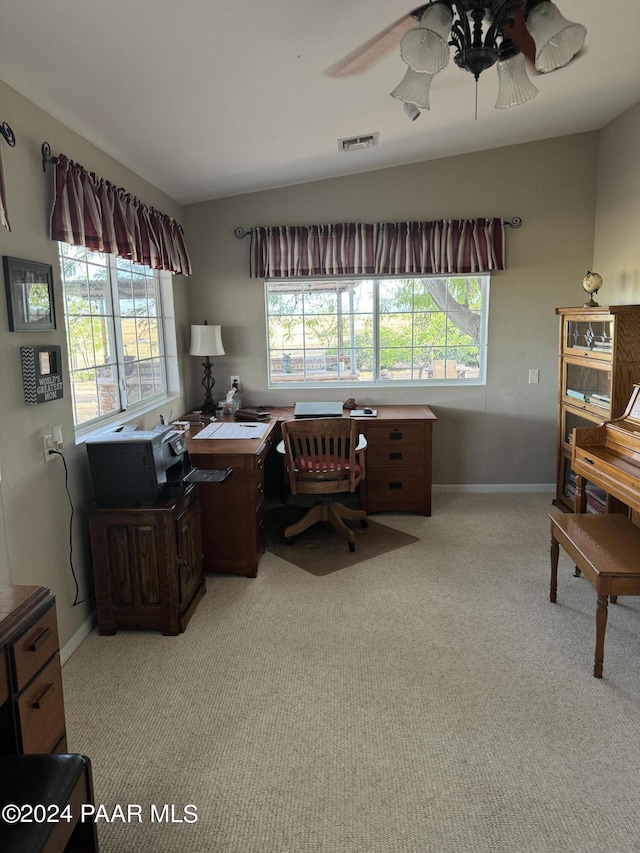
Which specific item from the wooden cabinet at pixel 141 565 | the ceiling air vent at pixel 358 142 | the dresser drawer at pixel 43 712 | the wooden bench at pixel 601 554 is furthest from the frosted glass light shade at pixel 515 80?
the dresser drawer at pixel 43 712

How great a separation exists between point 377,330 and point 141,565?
2870 millimetres

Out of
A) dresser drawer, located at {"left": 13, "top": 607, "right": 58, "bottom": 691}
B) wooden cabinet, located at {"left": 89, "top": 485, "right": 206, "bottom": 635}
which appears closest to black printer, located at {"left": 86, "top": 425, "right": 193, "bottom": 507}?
wooden cabinet, located at {"left": 89, "top": 485, "right": 206, "bottom": 635}

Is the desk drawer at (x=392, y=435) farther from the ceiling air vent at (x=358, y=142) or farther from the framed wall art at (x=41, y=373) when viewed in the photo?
the framed wall art at (x=41, y=373)

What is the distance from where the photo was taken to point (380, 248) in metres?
4.52

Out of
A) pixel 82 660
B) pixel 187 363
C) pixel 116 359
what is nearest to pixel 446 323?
pixel 187 363

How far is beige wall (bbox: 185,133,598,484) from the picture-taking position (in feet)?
14.7

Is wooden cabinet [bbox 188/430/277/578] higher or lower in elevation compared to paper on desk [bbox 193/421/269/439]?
lower

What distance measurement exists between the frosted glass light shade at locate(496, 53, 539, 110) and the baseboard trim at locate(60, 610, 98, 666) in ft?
9.74

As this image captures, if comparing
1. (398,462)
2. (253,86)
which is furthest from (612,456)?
(253,86)

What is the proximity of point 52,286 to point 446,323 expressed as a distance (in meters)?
3.18

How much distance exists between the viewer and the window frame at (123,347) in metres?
2.87

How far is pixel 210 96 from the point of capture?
2604 millimetres

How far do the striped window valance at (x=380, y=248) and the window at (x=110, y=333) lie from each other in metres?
0.99

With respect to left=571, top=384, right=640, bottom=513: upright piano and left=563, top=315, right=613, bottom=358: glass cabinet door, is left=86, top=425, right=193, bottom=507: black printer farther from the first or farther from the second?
left=563, top=315, right=613, bottom=358: glass cabinet door
